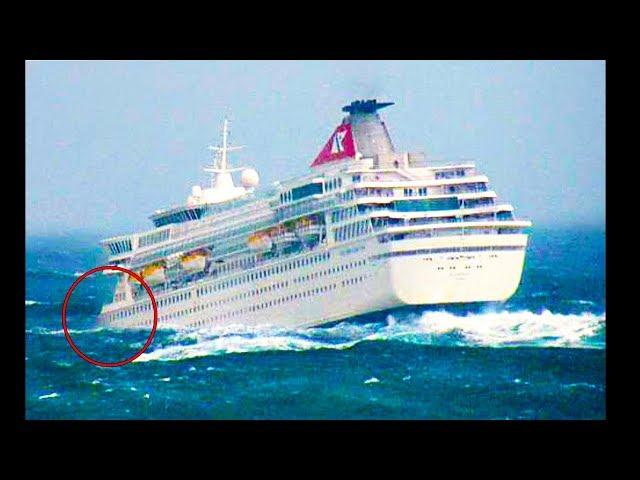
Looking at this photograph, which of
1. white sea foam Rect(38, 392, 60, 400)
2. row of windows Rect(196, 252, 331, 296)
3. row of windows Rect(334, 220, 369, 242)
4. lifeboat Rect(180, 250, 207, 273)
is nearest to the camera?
white sea foam Rect(38, 392, 60, 400)

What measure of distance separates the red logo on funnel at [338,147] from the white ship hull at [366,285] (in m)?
0.95

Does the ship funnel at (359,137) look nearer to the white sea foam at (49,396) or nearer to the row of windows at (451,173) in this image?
the row of windows at (451,173)

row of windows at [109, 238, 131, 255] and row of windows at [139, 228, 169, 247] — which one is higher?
row of windows at [139, 228, 169, 247]

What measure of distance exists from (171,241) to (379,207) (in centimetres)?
241

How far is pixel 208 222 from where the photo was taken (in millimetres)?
22344

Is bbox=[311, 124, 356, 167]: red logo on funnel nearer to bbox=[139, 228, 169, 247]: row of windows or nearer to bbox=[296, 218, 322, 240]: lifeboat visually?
bbox=[296, 218, 322, 240]: lifeboat

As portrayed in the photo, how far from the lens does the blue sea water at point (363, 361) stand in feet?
66.0

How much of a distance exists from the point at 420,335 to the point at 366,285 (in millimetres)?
894

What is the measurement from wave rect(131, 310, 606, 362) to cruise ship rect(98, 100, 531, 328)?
0.21 m

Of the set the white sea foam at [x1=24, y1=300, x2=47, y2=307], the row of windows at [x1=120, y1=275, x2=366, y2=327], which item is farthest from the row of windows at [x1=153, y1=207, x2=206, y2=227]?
the white sea foam at [x1=24, y1=300, x2=47, y2=307]

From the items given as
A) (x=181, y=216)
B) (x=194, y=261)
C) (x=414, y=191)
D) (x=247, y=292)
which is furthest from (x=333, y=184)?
(x=194, y=261)

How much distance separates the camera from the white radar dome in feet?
71.0

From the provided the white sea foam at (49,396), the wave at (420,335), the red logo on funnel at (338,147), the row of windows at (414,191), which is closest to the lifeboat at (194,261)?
the wave at (420,335)

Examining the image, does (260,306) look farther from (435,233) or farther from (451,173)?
(451,173)
